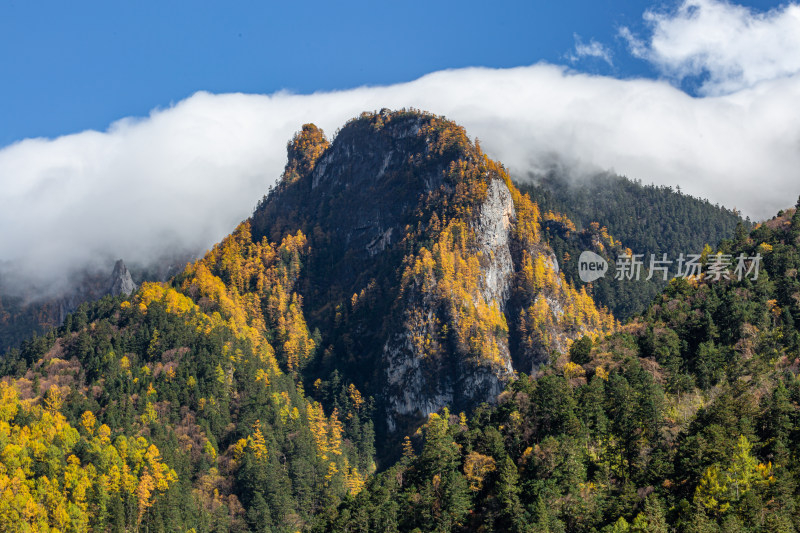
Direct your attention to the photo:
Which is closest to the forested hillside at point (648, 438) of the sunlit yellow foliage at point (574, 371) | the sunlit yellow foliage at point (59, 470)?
the sunlit yellow foliage at point (574, 371)

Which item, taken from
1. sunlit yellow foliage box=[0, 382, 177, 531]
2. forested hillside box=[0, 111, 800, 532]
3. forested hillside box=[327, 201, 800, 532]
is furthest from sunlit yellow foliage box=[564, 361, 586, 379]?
sunlit yellow foliage box=[0, 382, 177, 531]

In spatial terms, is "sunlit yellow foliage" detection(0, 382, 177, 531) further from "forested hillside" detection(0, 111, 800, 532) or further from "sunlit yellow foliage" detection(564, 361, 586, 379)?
"sunlit yellow foliage" detection(564, 361, 586, 379)

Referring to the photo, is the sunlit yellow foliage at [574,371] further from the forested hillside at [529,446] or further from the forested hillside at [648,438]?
the forested hillside at [529,446]

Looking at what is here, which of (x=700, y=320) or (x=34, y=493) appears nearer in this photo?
(x=700, y=320)

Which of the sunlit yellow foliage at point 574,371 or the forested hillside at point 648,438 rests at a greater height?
the sunlit yellow foliage at point 574,371

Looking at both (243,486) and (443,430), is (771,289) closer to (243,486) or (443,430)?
(443,430)

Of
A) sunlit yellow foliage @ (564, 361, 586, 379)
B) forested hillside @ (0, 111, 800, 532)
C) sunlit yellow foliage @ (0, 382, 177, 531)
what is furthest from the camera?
sunlit yellow foliage @ (0, 382, 177, 531)

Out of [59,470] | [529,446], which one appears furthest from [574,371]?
[59,470]

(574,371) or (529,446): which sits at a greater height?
(574,371)

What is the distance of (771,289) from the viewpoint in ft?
484

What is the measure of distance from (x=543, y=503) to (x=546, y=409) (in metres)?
21.1

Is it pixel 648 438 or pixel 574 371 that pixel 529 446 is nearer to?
pixel 648 438

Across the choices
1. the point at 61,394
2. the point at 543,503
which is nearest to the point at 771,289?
the point at 543,503

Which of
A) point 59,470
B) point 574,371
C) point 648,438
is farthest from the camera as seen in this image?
point 59,470
